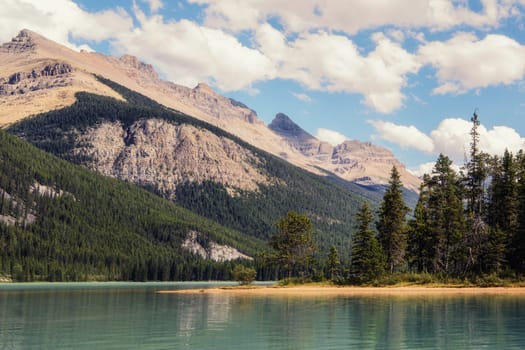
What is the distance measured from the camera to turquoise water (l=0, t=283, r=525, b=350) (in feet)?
129

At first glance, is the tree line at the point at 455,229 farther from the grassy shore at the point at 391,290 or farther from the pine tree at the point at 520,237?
the grassy shore at the point at 391,290

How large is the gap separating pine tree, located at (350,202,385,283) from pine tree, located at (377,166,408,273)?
4240 mm

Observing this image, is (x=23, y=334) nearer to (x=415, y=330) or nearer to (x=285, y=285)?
(x=415, y=330)

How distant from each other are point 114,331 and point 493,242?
241 feet

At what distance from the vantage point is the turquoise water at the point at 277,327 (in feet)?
129

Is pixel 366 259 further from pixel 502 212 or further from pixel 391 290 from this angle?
pixel 502 212

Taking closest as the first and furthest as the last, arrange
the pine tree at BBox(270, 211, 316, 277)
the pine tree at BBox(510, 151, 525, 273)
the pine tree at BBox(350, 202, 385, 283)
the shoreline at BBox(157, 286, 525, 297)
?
1. the shoreline at BBox(157, 286, 525, 297)
2. the pine tree at BBox(510, 151, 525, 273)
3. the pine tree at BBox(350, 202, 385, 283)
4. the pine tree at BBox(270, 211, 316, 277)

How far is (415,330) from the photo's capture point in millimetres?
45188

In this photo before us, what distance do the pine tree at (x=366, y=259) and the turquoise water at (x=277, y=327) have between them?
115 ft

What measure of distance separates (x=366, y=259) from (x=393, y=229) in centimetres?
1013

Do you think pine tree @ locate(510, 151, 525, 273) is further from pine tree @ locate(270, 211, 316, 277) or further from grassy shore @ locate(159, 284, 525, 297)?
pine tree @ locate(270, 211, 316, 277)

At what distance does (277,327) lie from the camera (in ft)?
161

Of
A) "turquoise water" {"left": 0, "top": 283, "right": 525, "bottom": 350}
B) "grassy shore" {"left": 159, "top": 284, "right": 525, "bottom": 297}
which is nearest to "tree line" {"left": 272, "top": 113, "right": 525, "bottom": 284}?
"grassy shore" {"left": 159, "top": 284, "right": 525, "bottom": 297}

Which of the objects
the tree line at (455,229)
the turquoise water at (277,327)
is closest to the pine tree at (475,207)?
the tree line at (455,229)
